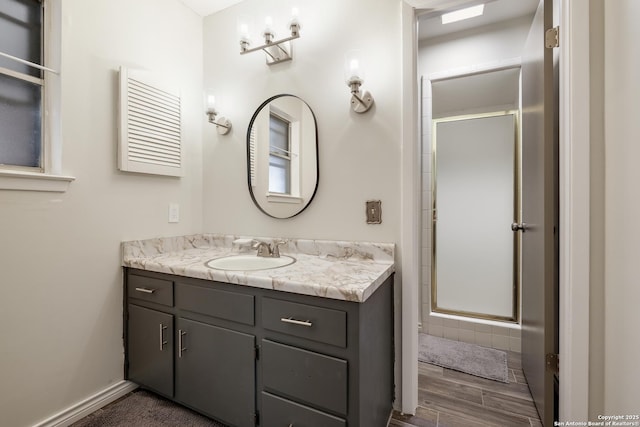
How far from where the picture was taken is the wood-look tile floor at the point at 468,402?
146 centimetres

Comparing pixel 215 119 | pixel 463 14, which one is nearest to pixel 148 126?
pixel 215 119

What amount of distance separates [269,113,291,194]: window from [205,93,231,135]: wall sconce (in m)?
0.37

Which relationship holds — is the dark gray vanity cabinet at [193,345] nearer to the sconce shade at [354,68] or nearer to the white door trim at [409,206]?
the white door trim at [409,206]

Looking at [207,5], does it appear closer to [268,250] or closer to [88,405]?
[268,250]

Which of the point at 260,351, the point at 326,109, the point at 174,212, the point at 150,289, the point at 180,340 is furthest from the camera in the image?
the point at 174,212

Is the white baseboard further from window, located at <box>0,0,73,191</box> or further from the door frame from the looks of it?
the door frame

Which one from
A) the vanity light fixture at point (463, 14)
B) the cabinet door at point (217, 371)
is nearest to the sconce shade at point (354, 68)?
the vanity light fixture at point (463, 14)

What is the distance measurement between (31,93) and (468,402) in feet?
9.44

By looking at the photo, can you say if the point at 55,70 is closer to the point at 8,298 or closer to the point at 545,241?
the point at 8,298

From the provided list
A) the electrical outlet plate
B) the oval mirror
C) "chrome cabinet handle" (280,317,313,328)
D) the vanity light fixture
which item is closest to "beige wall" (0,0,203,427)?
the oval mirror

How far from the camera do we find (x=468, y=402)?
63.5 inches

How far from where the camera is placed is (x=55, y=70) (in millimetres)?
1434

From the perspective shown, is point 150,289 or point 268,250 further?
point 268,250

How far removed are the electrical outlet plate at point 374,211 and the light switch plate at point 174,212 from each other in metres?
1.35
